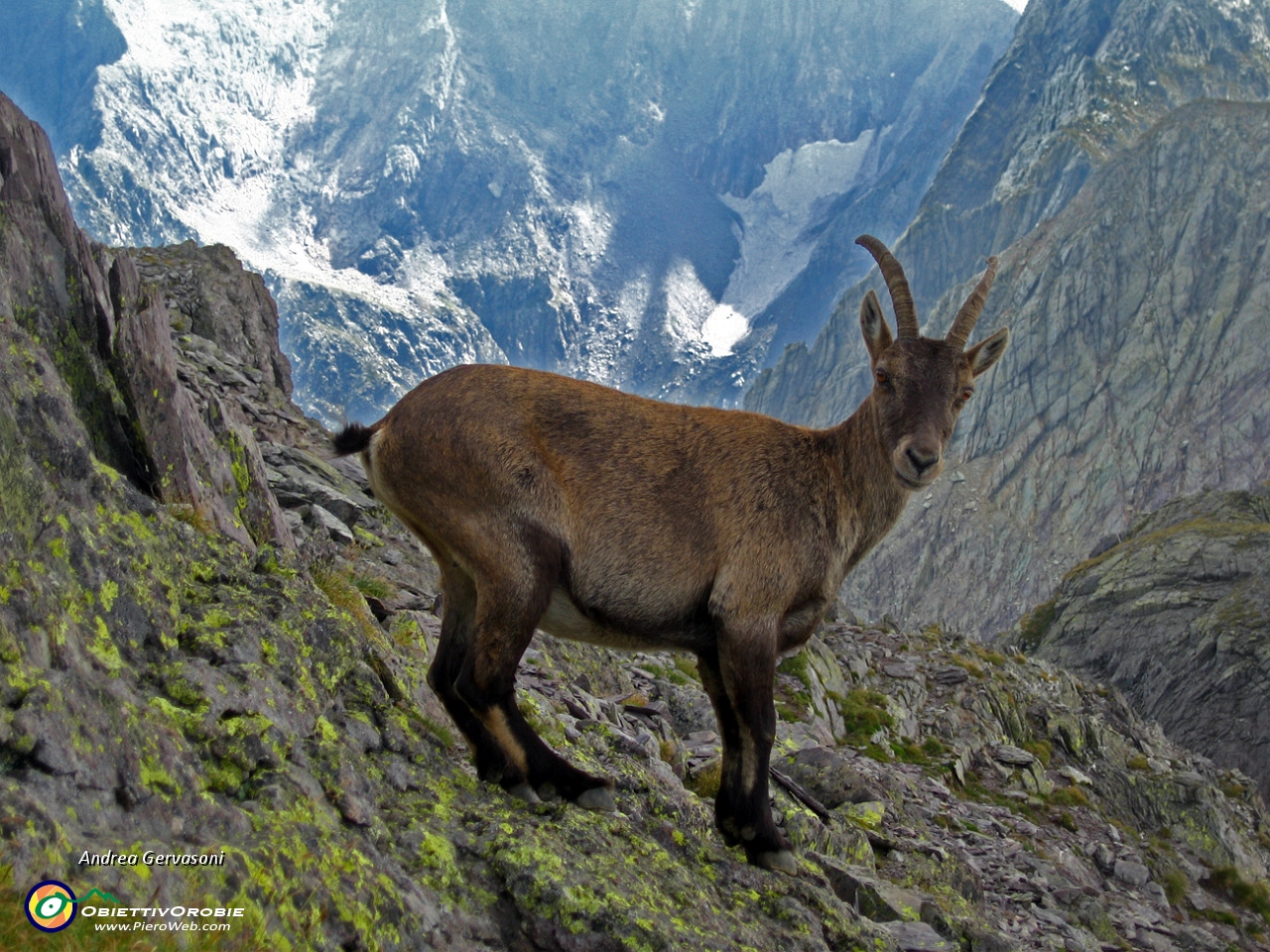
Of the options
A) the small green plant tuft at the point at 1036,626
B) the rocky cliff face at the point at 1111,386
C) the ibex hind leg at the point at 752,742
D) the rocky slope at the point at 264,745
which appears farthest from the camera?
the rocky cliff face at the point at 1111,386

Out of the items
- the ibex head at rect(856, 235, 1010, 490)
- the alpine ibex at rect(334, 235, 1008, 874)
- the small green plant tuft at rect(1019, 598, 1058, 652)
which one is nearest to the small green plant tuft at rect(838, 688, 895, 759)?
the ibex head at rect(856, 235, 1010, 490)

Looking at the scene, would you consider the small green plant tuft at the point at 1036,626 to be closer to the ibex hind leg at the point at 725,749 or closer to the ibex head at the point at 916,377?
the ibex head at the point at 916,377

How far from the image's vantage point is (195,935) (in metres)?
3.79

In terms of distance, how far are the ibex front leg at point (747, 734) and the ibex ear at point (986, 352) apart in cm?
402

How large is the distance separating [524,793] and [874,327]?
5.90m

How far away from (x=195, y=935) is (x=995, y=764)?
25.6 meters

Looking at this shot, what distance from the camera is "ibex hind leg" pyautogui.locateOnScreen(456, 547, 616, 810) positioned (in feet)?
22.7

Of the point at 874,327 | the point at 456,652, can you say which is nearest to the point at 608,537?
the point at 456,652

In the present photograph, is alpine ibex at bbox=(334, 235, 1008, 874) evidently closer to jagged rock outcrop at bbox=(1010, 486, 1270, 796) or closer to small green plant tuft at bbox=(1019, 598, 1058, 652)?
jagged rock outcrop at bbox=(1010, 486, 1270, 796)

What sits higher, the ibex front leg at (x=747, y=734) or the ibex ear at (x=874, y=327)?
the ibex ear at (x=874, y=327)

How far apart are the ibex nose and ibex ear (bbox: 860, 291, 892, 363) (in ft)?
5.67

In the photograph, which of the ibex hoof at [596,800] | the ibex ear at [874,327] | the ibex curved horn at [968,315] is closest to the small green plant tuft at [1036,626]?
the ibex curved horn at [968,315]

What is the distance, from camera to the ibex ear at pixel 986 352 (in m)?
9.71

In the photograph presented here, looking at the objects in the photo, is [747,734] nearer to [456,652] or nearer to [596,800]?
[596,800]
